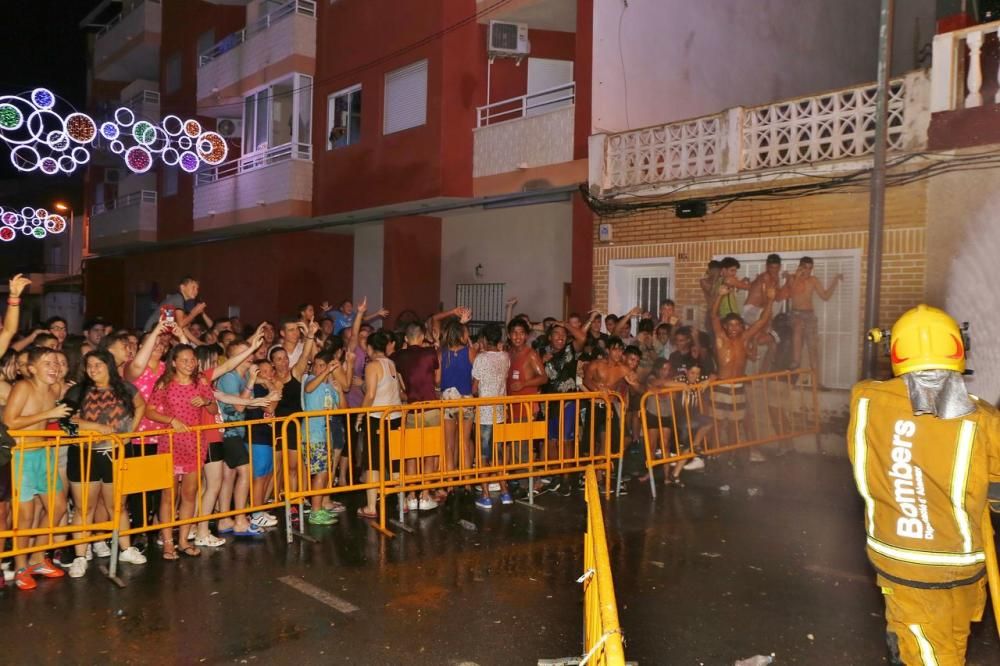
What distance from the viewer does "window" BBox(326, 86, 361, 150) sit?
1880cm

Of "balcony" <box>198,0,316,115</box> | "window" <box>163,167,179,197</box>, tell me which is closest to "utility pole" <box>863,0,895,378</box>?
"balcony" <box>198,0,316,115</box>

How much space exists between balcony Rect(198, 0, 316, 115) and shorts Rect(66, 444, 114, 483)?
1509 centimetres

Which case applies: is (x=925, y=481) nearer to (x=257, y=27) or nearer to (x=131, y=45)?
(x=257, y=27)

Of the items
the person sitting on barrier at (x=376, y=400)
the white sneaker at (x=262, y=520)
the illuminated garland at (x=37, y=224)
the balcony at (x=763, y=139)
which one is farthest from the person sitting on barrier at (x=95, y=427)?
the illuminated garland at (x=37, y=224)

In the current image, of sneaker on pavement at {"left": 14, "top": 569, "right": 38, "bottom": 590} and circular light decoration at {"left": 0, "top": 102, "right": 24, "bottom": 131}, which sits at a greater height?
circular light decoration at {"left": 0, "top": 102, "right": 24, "bottom": 131}

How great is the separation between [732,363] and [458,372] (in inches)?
137

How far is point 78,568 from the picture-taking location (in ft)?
21.2

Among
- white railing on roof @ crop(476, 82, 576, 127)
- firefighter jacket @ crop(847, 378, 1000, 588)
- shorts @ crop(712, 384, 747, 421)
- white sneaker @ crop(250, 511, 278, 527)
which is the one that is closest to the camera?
firefighter jacket @ crop(847, 378, 1000, 588)

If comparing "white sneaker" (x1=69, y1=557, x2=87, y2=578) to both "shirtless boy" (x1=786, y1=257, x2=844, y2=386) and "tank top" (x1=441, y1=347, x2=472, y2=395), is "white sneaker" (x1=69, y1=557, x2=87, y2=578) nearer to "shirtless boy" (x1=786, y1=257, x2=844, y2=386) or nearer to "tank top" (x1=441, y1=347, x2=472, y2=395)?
"tank top" (x1=441, y1=347, x2=472, y2=395)

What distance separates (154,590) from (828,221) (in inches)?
358

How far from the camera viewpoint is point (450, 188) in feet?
52.5

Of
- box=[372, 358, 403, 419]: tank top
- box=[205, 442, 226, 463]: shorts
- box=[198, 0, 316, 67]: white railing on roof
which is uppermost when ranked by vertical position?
box=[198, 0, 316, 67]: white railing on roof

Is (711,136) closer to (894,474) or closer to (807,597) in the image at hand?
(807,597)

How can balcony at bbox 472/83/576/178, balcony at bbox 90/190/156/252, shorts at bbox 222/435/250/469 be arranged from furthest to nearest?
balcony at bbox 90/190/156/252 → balcony at bbox 472/83/576/178 → shorts at bbox 222/435/250/469
